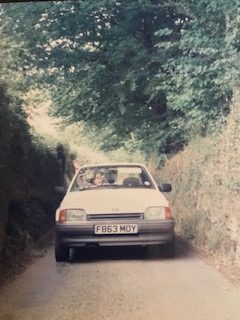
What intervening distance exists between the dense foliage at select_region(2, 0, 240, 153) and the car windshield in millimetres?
137

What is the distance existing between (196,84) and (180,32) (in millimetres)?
247

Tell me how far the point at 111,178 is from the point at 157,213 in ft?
0.82

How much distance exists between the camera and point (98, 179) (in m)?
2.65

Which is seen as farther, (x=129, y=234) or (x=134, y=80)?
(x=134, y=80)

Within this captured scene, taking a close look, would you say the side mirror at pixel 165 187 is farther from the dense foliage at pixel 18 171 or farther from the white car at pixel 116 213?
the dense foliage at pixel 18 171

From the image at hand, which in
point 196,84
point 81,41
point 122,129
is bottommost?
point 122,129

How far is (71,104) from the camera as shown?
2730 millimetres

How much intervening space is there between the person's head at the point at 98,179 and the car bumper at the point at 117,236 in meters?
0.19

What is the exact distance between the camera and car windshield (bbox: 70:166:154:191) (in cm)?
262

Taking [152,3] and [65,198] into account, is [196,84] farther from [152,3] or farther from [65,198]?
[65,198]

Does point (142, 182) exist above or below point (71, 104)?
below

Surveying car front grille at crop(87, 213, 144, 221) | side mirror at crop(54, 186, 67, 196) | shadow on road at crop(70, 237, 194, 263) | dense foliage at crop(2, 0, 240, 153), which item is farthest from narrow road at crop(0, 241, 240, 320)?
dense foliage at crop(2, 0, 240, 153)

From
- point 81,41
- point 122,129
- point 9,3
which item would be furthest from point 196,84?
point 9,3

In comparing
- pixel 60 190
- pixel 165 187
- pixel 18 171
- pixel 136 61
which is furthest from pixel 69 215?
pixel 136 61
